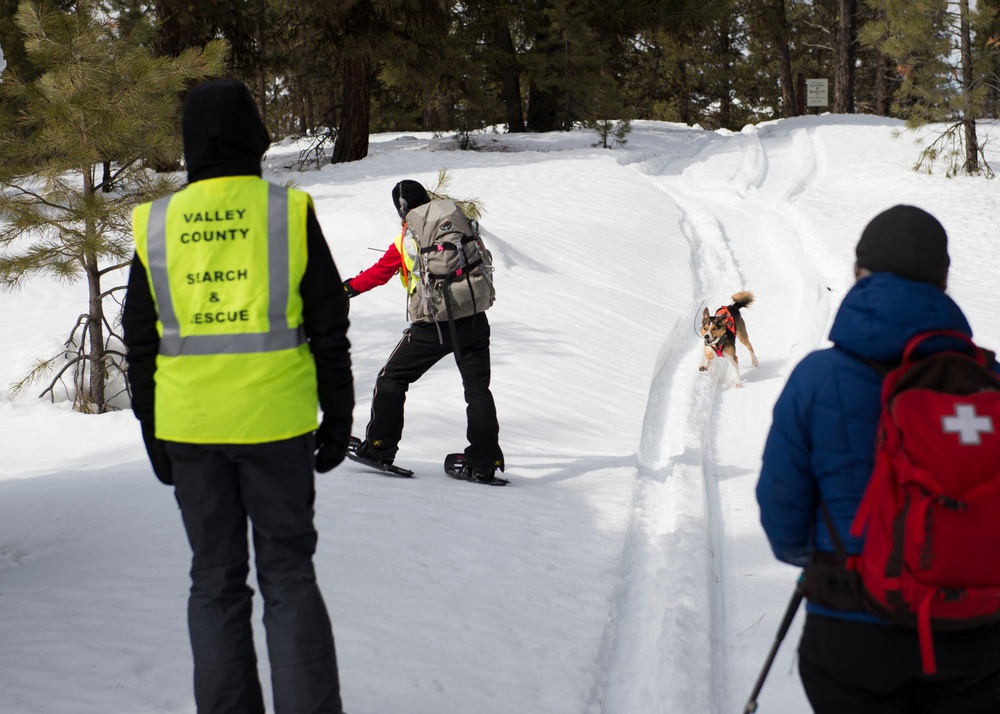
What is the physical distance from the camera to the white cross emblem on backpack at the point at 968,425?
1.93 meters

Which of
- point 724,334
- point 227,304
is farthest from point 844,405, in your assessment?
point 724,334

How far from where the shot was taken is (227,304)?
2.68m

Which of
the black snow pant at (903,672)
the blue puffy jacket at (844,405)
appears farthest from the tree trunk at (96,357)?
the black snow pant at (903,672)

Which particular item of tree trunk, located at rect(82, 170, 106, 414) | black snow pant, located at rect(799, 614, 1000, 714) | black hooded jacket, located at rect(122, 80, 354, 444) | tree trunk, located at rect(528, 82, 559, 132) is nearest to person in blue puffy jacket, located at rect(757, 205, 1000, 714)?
black snow pant, located at rect(799, 614, 1000, 714)

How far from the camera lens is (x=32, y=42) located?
809cm

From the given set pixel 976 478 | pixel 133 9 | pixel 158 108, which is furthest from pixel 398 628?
pixel 133 9

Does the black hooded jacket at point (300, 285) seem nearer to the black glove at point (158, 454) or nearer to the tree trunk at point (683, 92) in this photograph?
the black glove at point (158, 454)

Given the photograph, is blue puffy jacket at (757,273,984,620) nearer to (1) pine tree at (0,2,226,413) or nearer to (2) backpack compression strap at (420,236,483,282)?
(2) backpack compression strap at (420,236,483,282)

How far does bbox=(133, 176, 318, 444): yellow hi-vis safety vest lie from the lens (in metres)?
2.65

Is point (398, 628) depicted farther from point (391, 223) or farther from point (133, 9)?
point (133, 9)

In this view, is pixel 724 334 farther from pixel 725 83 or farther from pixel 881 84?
pixel 725 83

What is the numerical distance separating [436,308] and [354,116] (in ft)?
57.0

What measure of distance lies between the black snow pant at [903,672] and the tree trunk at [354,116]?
2102 centimetres

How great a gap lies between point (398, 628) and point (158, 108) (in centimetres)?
592
